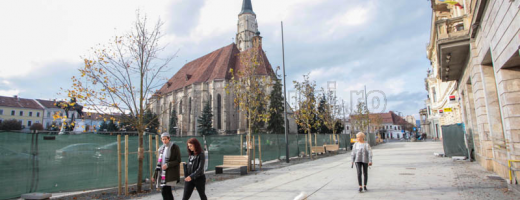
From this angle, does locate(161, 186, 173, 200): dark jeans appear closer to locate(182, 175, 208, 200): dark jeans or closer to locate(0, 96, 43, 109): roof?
locate(182, 175, 208, 200): dark jeans

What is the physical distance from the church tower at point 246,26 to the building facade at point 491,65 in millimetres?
60789

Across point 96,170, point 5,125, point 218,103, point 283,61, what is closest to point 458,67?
point 283,61

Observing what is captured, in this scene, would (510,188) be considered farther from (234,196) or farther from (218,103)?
(218,103)

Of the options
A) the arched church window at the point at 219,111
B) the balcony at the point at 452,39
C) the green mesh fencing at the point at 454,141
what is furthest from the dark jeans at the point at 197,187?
the arched church window at the point at 219,111

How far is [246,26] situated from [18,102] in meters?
66.7

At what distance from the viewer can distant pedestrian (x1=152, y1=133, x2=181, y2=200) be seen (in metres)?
5.61

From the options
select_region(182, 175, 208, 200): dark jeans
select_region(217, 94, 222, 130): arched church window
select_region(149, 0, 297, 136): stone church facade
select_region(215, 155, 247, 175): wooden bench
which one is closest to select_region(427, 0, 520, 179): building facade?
select_region(182, 175, 208, 200): dark jeans

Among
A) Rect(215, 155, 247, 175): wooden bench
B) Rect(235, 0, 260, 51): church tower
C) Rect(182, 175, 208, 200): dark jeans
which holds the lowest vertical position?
Rect(215, 155, 247, 175): wooden bench

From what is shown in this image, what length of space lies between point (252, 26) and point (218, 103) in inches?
1046

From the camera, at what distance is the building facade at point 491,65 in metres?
6.66

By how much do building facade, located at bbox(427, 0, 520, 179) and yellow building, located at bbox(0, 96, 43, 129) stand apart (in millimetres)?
95501

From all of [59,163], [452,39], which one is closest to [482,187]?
[452,39]

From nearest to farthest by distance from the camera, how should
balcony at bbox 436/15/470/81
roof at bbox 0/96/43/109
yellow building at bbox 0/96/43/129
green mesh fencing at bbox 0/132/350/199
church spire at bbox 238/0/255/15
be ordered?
green mesh fencing at bbox 0/132/350/199, balcony at bbox 436/15/470/81, church spire at bbox 238/0/255/15, yellow building at bbox 0/96/43/129, roof at bbox 0/96/43/109

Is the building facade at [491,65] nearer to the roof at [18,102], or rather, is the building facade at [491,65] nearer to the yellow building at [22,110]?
the yellow building at [22,110]
